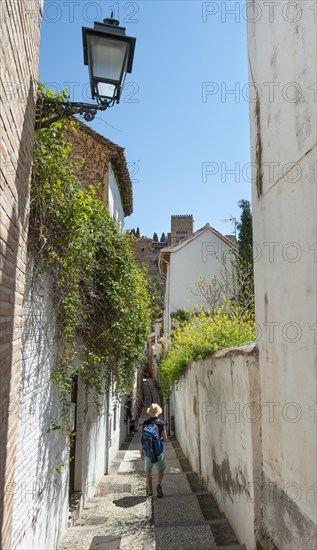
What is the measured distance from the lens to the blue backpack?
23.2ft

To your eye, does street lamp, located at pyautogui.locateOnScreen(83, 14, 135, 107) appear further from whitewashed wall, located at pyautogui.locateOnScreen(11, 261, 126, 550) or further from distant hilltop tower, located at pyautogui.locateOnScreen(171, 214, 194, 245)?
distant hilltop tower, located at pyautogui.locateOnScreen(171, 214, 194, 245)

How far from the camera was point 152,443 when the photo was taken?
7.12 metres

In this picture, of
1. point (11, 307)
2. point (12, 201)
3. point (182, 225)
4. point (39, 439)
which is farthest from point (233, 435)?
point (182, 225)

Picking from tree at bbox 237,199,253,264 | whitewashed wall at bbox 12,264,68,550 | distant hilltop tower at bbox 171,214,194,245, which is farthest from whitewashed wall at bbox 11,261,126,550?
distant hilltop tower at bbox 171,214,194,245

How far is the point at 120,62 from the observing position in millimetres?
3891

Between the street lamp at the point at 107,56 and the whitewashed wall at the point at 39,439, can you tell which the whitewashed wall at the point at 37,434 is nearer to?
the whitewashed wall at the point at 39,439

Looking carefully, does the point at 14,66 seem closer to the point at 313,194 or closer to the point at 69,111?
the point at 69,111

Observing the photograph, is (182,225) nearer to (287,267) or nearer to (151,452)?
(151,452)

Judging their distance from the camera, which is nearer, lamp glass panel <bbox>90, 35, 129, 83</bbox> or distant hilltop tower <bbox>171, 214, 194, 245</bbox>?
lamp glass panel <bbox>90, 35, 129, 83</bbox>

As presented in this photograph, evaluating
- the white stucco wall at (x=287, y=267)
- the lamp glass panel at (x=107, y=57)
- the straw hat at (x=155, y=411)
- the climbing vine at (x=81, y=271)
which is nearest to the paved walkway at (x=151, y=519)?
the white stucco wall at (x=287, y=267)

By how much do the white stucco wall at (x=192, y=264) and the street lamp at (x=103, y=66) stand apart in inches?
651

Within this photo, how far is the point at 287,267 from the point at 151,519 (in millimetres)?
4569

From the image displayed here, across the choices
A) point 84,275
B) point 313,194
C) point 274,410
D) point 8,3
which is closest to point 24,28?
point 8,3

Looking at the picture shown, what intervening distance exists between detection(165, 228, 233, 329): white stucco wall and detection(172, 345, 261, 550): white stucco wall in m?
12.7
